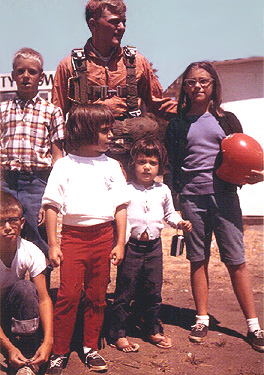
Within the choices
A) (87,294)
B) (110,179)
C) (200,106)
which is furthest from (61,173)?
(200,106)

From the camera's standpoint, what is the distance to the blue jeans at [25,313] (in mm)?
3230

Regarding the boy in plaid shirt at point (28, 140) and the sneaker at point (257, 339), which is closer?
the boy in plaid shirt at point (28, 140)

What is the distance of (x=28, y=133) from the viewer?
3.59m

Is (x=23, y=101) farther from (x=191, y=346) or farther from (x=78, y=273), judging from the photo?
(x=191, y=346)

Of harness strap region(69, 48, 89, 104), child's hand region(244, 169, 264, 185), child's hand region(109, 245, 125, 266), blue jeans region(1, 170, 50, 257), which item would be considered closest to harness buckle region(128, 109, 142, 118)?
harness strap region(69, 48, 89, 104)

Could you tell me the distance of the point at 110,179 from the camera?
3.40 m

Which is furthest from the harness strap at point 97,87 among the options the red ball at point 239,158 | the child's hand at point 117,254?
the child's hand at point 117,254

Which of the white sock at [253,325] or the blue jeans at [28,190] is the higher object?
the blue jeans at [28,190]

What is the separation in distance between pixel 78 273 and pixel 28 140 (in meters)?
1.08

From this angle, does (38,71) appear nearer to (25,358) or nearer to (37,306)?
(37,306)

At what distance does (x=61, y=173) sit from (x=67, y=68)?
1.18 m

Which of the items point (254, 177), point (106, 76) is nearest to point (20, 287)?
point (106, 76)

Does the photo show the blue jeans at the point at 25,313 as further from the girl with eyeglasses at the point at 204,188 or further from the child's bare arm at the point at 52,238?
the girl with eyeglasses at the point at 204,188

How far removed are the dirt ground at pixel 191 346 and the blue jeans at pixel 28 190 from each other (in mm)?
1018
